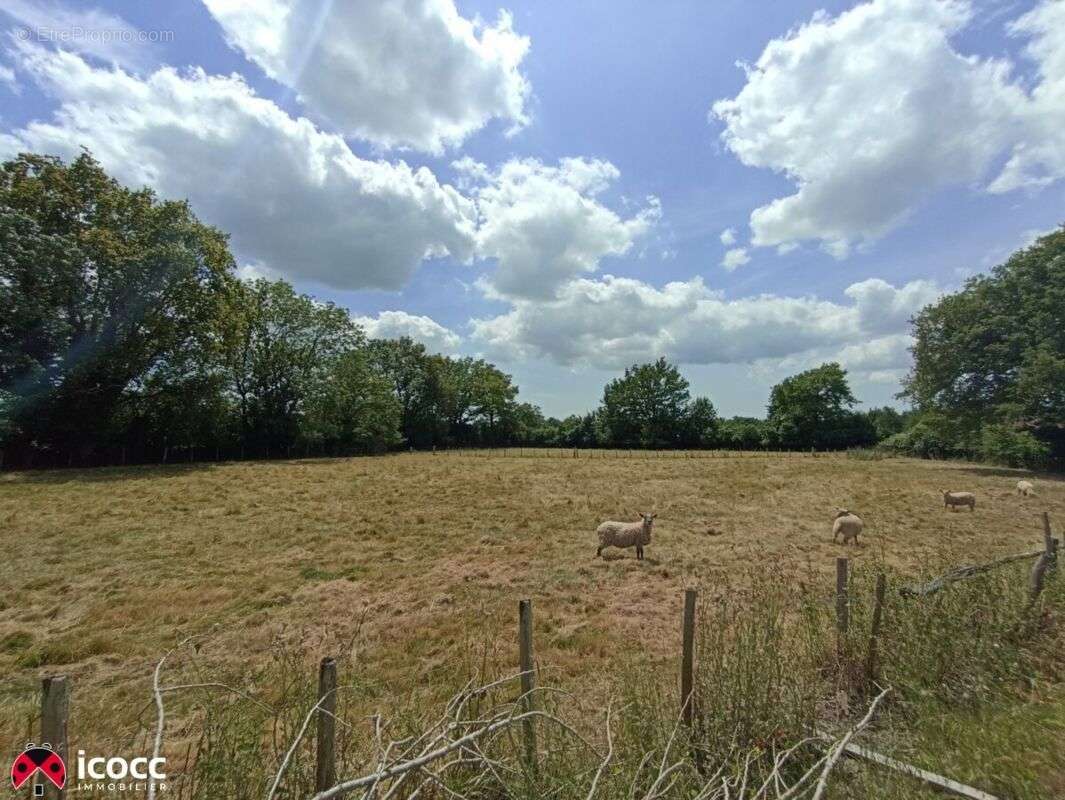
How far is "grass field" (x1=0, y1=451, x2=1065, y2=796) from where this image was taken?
6086 mm

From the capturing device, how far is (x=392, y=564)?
1042 cm

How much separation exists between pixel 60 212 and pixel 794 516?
127ft

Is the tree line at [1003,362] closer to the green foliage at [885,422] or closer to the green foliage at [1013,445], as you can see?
the green foliage at [1013,445]

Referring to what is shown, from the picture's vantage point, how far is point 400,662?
6102 mm

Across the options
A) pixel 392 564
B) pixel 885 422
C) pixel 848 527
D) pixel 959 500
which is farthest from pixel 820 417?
pixel 392 564

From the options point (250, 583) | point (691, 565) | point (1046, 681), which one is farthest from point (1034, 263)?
point (250, 583)

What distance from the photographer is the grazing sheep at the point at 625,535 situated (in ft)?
36.9

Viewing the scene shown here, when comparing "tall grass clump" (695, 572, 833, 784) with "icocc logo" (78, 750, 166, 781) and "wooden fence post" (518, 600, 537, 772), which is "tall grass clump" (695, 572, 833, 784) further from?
"icocc logo" (78, 750, 166, 781)

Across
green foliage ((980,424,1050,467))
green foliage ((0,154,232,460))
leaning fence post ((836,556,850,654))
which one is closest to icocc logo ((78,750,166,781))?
leaning fence post ((836,556,850,654))

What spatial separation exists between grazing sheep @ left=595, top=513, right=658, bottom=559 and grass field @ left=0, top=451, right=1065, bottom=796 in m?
0.30

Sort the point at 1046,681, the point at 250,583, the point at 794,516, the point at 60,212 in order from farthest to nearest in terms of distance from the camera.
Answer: the point at 60,212, the point at 794,516, the point at 250,583, the point at 1046,681

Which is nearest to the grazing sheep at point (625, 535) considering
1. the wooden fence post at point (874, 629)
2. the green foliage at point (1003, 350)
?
the wooden fence post at point (874, 629)

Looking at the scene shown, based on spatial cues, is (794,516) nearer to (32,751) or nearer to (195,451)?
(32,751)

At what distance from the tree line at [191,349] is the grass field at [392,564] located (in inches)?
233
